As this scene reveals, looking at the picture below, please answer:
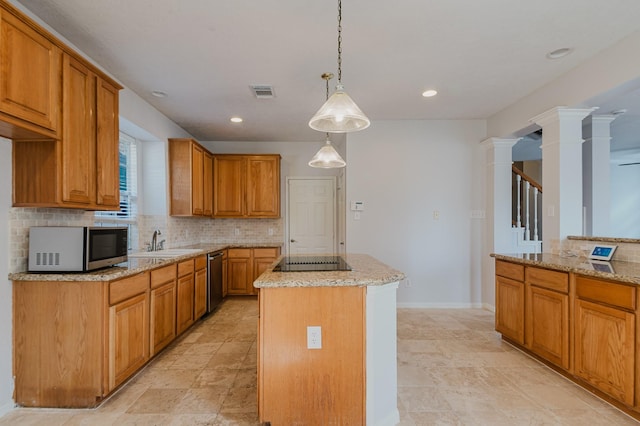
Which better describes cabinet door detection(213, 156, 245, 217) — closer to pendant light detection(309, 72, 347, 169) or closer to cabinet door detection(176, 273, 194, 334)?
cabinet door detection(176, 273, 194, 334)

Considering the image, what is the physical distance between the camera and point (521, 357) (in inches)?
110

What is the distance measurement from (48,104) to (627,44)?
4.06m

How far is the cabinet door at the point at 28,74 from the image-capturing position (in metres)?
1.62

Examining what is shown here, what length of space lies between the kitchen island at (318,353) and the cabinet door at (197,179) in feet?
9.50

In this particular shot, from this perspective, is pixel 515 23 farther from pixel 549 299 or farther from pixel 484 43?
pixel 549 299

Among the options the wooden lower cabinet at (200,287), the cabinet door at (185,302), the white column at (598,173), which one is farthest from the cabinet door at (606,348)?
the wooden lower cabinet at (200,287)

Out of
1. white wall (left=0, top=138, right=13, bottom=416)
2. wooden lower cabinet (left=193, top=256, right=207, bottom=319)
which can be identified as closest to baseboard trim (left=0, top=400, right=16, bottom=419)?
white wall (left=0, top=138, right=13, bottom=416)

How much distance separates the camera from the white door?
5.48m

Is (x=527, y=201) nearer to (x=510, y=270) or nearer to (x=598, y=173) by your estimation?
(x=598, y=173)

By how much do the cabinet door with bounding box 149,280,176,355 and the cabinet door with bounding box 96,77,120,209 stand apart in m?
0.84

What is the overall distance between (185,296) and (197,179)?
176cm

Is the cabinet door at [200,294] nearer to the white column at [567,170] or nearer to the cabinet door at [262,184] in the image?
the cabinet door at [262,184]

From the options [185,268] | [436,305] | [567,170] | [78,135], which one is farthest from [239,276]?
[567,170]

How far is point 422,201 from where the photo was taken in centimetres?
432
